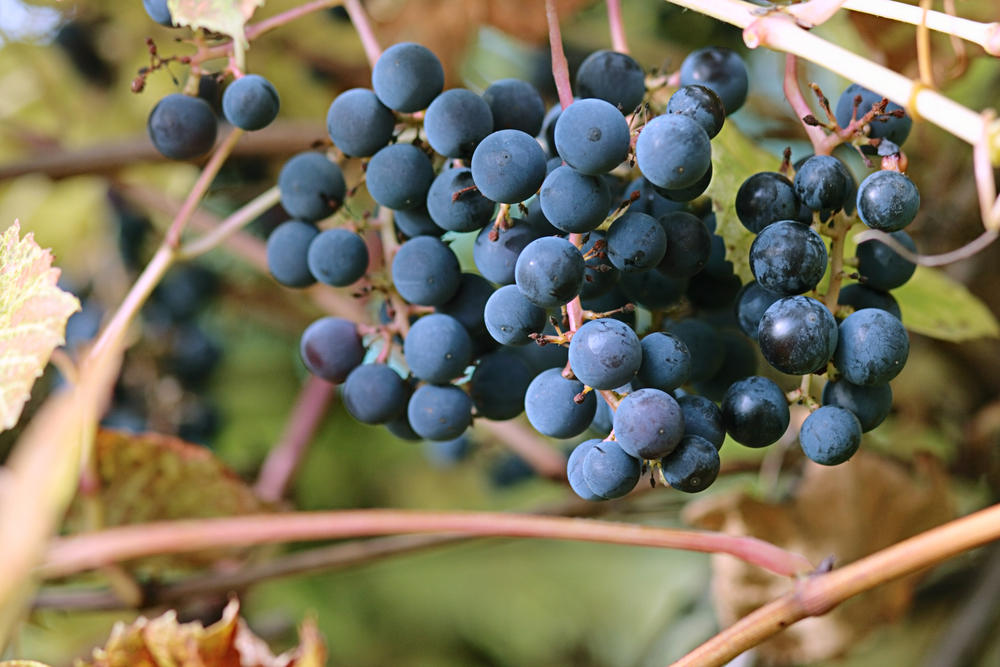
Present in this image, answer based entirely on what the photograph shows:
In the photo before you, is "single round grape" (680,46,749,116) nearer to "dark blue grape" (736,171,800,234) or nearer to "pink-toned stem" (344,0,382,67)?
"dark blue grape" (736,171,800,234)

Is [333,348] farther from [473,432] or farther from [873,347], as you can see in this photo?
[473,432]

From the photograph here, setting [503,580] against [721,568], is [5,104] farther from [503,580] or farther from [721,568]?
[721,568]

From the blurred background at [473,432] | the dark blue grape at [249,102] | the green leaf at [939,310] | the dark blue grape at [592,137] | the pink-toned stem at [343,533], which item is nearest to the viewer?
the pink-toned stem at [343,533]

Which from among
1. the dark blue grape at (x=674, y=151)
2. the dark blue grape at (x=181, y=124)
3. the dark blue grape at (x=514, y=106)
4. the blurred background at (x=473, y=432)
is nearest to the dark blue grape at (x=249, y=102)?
the dark blue grape at (x=181, y=124)

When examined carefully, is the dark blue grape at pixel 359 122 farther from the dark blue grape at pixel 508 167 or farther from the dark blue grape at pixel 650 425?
the dark blue grape at pixel 650 425

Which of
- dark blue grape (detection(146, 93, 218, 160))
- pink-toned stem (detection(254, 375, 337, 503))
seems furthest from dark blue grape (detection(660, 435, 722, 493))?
pink-toned stem (detection(254, 375, 337, 503))

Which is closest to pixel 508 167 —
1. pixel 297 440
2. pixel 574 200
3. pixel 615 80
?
pixel 574 200
